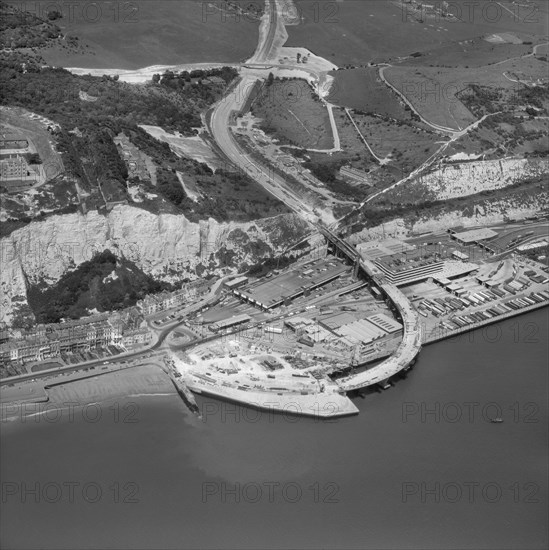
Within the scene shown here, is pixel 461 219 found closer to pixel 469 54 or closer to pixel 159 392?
pixel 159 392

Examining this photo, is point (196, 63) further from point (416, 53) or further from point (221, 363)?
point (221, 363)

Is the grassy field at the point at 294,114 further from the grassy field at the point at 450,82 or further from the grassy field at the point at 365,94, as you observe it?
the grassy field at the point at 450,82

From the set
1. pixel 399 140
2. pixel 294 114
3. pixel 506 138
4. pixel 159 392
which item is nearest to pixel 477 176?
pixel 399 140

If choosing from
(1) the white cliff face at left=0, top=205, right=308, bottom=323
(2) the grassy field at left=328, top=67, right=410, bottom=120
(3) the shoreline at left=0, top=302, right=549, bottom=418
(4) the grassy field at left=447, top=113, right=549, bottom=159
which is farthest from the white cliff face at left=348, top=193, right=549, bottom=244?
(3) the shoreline at left=0, top=302, right=549, bottom=418

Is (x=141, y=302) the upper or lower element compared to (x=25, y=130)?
lower

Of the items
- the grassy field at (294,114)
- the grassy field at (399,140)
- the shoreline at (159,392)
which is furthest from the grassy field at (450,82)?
the shoreline at (159,392)

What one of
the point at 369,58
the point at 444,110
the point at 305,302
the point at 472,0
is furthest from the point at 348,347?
the point at 472,0
